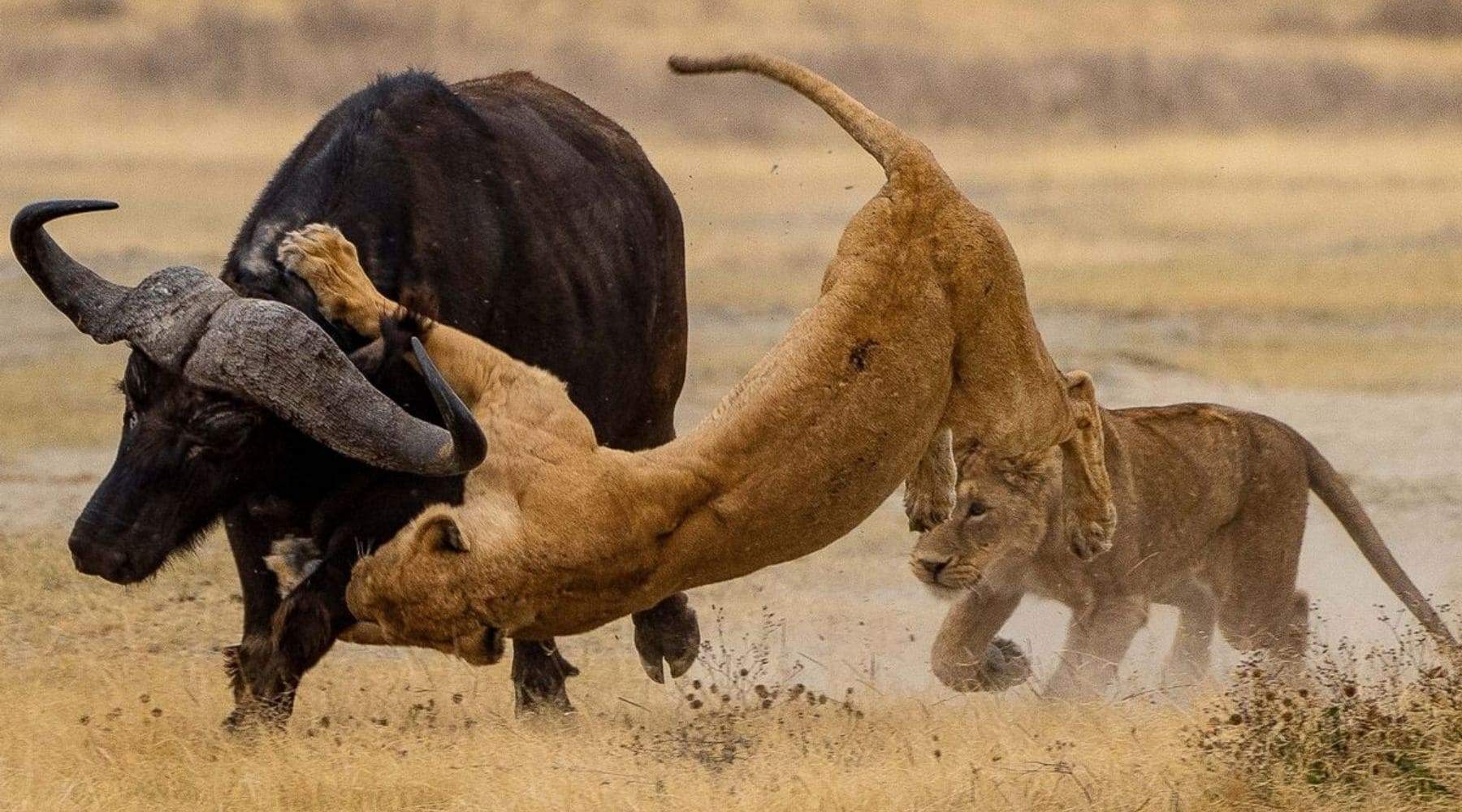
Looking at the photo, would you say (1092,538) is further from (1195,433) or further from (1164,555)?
(1195,433)

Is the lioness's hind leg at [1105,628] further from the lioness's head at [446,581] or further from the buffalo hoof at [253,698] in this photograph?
the lioness's head at [446,581]

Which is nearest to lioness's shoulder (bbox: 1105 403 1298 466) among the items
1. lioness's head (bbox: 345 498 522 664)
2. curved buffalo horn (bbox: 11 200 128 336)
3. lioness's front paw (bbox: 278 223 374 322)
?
lioness's front paw (bbox: 278 223 374 322)

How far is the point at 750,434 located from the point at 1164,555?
11.8 ft

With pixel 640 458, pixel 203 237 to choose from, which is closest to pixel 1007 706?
pixel 640 458

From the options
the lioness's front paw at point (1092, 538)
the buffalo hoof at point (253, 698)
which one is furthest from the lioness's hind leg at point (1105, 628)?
the buffalo hoof at point (253, 698)

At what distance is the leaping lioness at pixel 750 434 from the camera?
5.76 metres

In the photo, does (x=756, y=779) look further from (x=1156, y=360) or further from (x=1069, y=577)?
(x=1156, y=360)

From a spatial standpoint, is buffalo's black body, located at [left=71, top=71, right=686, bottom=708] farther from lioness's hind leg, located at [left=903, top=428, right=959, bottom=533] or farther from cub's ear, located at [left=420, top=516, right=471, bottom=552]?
lioness's hind leg, located at [left=903, top=428, right=959, bottom=533]

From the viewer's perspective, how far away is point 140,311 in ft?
22.2

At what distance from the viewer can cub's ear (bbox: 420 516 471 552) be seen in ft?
18.7

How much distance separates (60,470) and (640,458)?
874cm

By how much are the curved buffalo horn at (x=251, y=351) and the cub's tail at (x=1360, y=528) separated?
389cm

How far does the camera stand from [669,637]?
29.9ft

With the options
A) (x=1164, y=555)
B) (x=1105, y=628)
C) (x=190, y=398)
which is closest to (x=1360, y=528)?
(x=1164, y=555)
